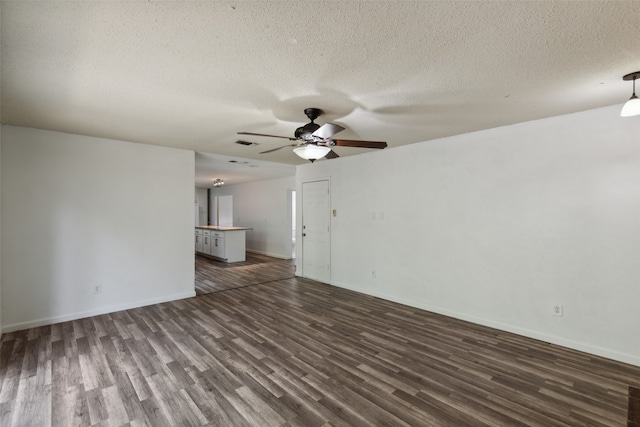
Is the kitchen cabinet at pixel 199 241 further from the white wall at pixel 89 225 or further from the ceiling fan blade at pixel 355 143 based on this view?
the ceiling fan blade at pixel 355 143

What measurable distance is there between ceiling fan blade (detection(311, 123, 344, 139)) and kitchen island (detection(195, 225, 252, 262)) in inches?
228

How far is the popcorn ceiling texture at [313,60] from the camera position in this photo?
4.89ft

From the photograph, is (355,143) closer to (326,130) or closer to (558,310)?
(326,130)

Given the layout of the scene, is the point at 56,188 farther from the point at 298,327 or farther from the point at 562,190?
the point at 562,190

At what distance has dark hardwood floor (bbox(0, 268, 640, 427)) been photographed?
2.03 m

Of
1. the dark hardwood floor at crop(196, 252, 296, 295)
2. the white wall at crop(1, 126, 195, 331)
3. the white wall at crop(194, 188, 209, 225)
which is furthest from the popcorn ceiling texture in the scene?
the white wall at crop(194, 188, 209, 225)

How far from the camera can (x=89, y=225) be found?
3.97m

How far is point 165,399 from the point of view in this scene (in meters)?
2.19

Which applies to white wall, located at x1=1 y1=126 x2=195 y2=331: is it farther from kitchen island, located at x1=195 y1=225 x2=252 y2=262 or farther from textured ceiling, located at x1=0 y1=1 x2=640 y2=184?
kitchen island, located at x1=195 y1=225 x2=252 y2=262

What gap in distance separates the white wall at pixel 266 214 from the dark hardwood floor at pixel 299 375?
4.72 meters

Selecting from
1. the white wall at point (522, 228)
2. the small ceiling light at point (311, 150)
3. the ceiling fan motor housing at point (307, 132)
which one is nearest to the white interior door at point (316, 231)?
the white wall at point (522, 228)

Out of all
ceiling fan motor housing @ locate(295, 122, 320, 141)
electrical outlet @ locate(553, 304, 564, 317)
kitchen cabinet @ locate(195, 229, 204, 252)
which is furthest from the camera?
kitchen cabinet @ locate(195, 229, 204, 252)

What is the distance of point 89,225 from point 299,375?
3.53 m

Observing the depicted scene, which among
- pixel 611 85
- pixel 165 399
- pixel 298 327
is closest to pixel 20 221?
pixel 165 399
